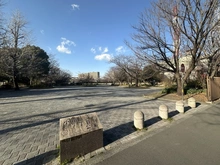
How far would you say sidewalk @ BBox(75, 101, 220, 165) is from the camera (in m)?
2.52

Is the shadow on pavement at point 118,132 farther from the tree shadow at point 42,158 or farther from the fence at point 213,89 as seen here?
the fence at point 213,89

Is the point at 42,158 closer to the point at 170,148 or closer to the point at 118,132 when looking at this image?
the point at 118,132

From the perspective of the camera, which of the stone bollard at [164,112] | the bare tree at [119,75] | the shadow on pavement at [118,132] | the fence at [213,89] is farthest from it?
the bare tree at [119,75]

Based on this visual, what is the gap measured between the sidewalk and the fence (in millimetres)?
4755


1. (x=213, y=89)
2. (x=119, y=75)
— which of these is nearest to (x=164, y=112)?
(x=213, y=89)

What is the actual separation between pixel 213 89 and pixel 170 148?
26.0 ft

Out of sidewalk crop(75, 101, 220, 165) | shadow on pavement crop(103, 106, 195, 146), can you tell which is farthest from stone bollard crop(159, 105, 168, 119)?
sidewalk crop(75, 101, 220, 165)

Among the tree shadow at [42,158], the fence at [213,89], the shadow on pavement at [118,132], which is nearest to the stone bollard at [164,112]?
the shadow on pavement at [118,132]

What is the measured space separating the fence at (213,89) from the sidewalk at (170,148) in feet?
15.6

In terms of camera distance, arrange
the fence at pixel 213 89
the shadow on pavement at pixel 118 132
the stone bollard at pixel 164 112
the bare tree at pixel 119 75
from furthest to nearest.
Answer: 1. the bare tree at pixel 119 75
2. the fence at pixel 213 89
3. the stone bollard at pixel 164 112
4. the shadow on pavement at pixel 118 132

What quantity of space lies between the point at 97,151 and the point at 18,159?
5.19 feet

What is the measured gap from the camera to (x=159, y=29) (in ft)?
31.8

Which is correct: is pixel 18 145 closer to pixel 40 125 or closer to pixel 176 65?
pixel 40 125

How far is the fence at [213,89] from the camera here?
805 cm
